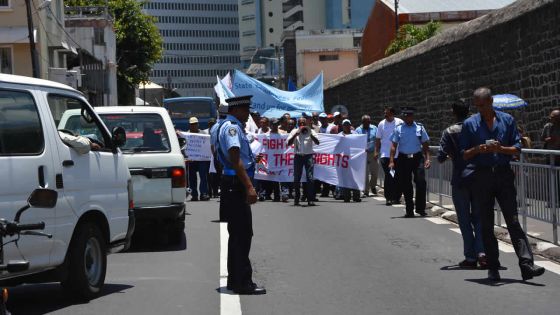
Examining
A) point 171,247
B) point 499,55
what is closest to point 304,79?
point 499,55

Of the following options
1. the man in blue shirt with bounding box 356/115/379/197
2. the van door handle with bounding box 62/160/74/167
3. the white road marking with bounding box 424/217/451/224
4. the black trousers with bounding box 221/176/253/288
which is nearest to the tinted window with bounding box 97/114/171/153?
the black trousers with bounding box 221/176/253/288

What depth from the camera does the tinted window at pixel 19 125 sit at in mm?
7484

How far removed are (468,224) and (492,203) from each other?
3.68 ft

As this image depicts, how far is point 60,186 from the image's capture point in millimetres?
8078

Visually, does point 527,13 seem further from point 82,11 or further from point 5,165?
point 82,11

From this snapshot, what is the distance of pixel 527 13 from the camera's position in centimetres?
1791

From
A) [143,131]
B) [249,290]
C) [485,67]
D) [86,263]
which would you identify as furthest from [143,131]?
[485,67]

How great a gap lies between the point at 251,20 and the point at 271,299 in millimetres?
171607

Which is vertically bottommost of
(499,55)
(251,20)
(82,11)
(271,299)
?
(271,299)

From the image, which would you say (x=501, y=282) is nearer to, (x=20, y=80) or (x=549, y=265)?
(x=549, y=265)

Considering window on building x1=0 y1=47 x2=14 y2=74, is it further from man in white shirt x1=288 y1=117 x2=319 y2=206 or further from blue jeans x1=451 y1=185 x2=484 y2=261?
blue jeans x1=451 y1=185 x2=484 y2=261

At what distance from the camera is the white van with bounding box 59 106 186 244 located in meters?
12.2

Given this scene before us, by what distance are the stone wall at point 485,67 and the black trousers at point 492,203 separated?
7.42m

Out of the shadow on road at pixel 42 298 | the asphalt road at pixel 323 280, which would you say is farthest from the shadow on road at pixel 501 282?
the shadow on road at pixel 42 298
